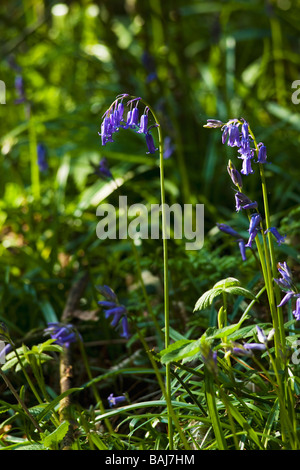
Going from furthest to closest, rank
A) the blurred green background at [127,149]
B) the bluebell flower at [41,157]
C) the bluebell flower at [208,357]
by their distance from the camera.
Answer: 1. the bluebell flower at [41,157]
2. the blurred green background at [127,149]
3. the bluebell flower at [208,357]

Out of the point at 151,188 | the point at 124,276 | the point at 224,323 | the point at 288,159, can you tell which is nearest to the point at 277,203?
the point at 288,159

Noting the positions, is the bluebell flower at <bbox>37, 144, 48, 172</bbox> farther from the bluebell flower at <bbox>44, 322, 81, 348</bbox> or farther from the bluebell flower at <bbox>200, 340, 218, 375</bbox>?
the bluebell flower at <bbox>200, 340, 218, 375</bbox>

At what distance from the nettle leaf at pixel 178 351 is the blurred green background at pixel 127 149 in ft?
2.78

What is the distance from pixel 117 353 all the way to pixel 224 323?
113cm

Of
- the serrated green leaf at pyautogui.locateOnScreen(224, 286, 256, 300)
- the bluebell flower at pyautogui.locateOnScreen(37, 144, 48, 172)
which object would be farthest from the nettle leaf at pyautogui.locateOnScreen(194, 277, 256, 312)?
the bluebell flower at pyautogui.locateOnScreen(37, 144, 48, 172)

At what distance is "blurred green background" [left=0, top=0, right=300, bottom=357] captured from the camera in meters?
2.93

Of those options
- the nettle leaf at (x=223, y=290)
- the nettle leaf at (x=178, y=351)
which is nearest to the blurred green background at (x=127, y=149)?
the nettle leaf at (x=223, y=290)

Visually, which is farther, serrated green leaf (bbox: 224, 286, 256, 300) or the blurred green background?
the blurred green background

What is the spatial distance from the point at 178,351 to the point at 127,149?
314cm

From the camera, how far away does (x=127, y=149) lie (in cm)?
439

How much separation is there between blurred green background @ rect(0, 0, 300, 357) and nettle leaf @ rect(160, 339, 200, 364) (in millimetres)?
849

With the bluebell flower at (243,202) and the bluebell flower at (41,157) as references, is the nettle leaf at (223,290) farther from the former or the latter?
the bluebell flower at (41,157)

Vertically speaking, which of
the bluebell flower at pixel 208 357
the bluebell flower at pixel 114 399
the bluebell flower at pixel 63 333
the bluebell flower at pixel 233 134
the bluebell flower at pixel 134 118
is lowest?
the bluebell flower at pixel 114 399

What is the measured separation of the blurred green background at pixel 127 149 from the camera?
293 centimetres
